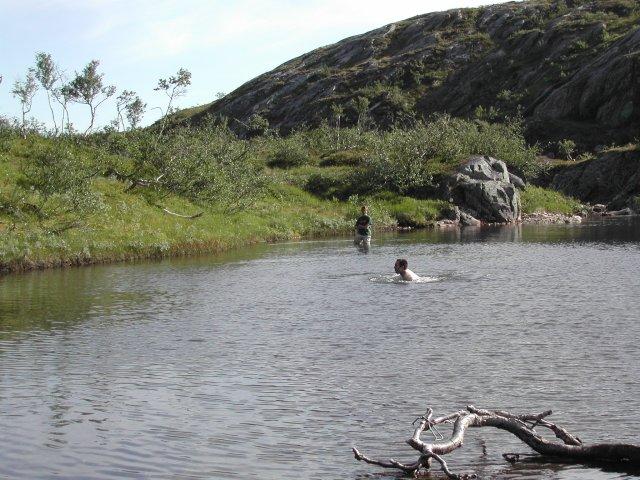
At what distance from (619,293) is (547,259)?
15041mm

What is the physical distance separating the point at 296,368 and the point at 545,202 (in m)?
81.3

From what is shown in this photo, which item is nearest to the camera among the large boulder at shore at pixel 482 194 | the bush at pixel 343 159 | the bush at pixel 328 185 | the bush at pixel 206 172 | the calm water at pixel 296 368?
the calm water at pixel 296 368

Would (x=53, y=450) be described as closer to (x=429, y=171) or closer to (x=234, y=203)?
(x=234, y=203)

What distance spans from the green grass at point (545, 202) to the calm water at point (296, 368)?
5552cm

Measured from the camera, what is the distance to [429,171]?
89312 mm

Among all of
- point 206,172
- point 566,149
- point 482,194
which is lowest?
point 482,194

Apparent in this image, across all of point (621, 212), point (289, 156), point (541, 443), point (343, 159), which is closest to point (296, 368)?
point (541, 443)

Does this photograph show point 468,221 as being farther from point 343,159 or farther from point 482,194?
point 343,159

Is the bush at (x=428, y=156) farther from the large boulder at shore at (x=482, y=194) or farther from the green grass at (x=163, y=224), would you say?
the green grass at (x=163, y=224)

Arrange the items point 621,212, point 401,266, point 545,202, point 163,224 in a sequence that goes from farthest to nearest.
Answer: point 621,212
point 545,202
point 163,224
point 401,266

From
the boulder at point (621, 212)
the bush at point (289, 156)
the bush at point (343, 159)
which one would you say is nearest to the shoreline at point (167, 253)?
the boulder at point (621, 212)

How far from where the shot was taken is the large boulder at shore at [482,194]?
283ft

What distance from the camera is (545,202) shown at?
96938 millimetres

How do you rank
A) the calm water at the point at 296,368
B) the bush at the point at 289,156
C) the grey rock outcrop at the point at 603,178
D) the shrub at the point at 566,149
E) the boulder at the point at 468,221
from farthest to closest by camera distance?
the shrub at the point at 566,149 → the grey rock outcrop at the point at 603,178 → the bush at the point at 289,156 → the boulder at the point at 468,221 → the calm water at the point at 296,368
